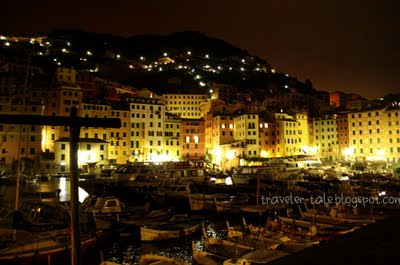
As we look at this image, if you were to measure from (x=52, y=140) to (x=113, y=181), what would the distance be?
1202 inches

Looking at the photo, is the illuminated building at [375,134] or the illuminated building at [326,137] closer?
the illuminated building at [375,134]

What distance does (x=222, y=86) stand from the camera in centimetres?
12988

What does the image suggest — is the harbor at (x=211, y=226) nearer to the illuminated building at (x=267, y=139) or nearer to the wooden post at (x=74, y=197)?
the wooden post at (x=74, y=197)

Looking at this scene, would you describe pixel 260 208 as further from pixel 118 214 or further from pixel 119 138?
pixel 119 138

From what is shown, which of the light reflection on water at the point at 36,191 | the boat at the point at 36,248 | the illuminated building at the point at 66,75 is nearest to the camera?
the boat at the point at 36,248

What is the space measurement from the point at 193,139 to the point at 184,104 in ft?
99.1

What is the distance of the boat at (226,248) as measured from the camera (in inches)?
599

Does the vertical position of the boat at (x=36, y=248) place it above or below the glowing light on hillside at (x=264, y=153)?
below

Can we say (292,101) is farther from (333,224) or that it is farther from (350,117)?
(333,224)

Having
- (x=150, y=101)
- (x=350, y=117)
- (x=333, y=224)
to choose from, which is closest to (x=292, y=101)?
(x=350, y=117)

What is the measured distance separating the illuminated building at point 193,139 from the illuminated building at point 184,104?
25.6 m

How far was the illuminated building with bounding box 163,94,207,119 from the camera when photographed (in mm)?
120294

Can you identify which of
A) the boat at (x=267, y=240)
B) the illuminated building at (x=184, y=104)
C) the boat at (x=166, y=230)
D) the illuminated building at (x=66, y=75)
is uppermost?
the illuminated building at (x=66, y=75)

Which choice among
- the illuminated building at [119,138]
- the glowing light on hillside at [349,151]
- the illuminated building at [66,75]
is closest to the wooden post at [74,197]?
the illuminated building at [119,138]
